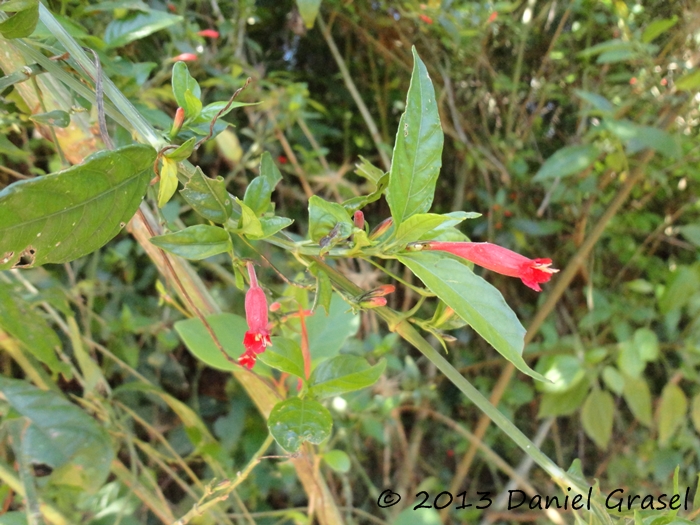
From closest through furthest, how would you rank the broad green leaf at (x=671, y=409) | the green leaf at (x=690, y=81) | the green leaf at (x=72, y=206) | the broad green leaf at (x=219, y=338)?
the green leaf at (x=72, y=206) < the broad green leaf at (x=219, y=338) < the green leaf at (x=690, y=81) < the broad green leaf at (x=671, y=409)

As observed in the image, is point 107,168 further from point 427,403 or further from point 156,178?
point 427,403

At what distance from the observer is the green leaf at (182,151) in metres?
0.27

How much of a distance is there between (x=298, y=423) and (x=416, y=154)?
0.21m

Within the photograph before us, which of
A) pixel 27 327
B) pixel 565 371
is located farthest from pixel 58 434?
pixel 565 371

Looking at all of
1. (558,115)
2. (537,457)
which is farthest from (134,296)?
(558,115)

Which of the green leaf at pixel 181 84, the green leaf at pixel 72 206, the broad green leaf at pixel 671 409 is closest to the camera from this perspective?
the green leaf at pixel 72 206

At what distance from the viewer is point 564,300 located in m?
1.34

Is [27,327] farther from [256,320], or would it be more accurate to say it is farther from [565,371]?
[565,371]

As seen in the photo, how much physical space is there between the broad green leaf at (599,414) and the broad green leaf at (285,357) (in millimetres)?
890

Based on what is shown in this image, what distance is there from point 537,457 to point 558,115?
123 centimetres

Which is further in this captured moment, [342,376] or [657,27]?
[657,27]

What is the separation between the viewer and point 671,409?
107 cm

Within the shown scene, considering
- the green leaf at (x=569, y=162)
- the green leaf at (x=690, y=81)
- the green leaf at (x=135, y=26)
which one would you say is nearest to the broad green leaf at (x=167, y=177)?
the green leaf at (x=135, y=26)

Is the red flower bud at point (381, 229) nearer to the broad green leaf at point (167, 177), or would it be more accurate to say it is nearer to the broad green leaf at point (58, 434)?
the broad green leaf at point (167, 177)
